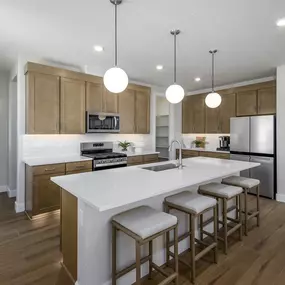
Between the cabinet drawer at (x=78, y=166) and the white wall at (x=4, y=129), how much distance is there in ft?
6.89

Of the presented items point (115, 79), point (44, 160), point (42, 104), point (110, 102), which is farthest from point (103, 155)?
point (115, 79)

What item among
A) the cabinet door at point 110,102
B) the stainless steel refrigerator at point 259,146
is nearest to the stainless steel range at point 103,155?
the cabinet door at point 110,102

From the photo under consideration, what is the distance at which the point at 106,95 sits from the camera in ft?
14.1

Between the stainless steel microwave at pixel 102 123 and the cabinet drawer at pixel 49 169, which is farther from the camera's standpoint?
the stainless steel microwave at pixel 102 123

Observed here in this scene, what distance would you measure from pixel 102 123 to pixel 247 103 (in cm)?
337

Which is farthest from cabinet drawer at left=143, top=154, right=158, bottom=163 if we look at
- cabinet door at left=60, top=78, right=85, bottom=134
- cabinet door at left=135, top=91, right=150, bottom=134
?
cabinet door at left=60, top=78, right=85, bottom=134

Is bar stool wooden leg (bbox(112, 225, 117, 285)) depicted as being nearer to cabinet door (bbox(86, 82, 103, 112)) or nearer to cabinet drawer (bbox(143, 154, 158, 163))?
cabinet door (bbox(86, 82, 103, 112))

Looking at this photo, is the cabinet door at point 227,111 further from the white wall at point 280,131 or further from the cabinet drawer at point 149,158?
the cabinet drawer at point 149,158

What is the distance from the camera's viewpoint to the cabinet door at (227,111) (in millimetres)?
5070

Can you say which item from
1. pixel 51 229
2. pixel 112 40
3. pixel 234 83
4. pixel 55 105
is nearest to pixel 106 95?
pixel 55 105

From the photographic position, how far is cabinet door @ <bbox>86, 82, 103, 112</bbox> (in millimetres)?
4016

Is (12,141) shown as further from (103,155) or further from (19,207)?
(103,155)

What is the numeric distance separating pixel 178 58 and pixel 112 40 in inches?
50.1

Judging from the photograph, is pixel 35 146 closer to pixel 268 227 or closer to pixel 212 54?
pixel 212 54
